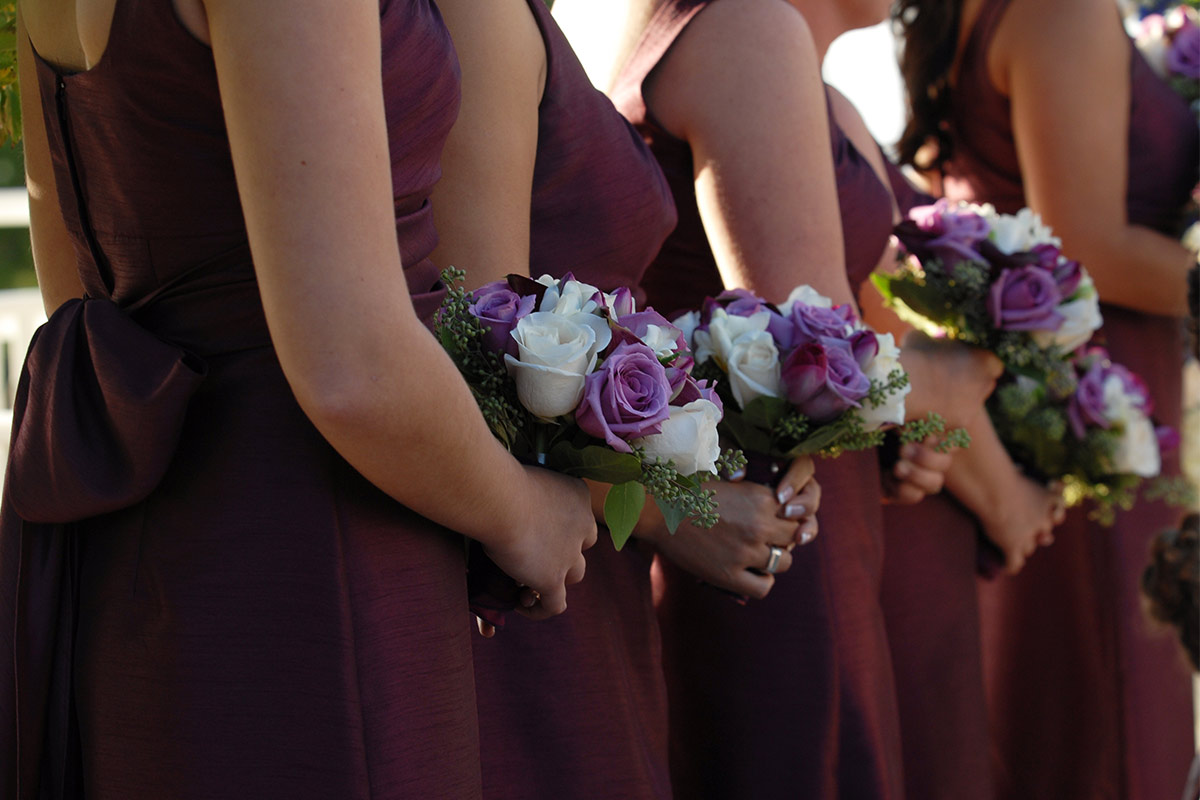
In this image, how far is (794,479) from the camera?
6.99 ft

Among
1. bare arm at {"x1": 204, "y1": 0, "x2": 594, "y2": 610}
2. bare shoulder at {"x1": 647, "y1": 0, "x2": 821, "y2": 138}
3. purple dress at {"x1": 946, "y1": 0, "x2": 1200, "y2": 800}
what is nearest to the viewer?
bare arm at {"x1": 204, "y1": 0, "x2": 594, "y2": 610}

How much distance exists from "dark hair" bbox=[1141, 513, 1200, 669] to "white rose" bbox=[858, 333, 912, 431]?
78cm

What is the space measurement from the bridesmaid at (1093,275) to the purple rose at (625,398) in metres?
2.32

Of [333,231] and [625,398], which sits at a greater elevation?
[333,231]

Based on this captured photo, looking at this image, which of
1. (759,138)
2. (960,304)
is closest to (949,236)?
(960,304)

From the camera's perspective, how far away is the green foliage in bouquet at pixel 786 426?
1969 millimetres

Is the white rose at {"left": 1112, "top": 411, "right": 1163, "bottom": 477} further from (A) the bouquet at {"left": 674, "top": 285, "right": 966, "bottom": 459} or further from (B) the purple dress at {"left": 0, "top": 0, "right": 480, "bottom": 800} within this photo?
(B) the purple dress at {"left": 0, "top": 0, "right": 480, "bottom": 800}

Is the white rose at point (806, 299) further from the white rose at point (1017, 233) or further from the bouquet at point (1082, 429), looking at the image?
the bouquet at point (1082, 429)

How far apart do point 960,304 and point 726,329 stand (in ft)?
2.74

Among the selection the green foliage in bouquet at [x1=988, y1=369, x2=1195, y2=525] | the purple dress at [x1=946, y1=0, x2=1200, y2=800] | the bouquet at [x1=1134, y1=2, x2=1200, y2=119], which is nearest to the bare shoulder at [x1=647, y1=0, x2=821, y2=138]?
the green foliage in bouquet at [x1=988, y1=369, x2=1195, y2=525]

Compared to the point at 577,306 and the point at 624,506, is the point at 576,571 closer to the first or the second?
the point at 624,506

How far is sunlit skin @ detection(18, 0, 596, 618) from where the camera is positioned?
46.9 inches

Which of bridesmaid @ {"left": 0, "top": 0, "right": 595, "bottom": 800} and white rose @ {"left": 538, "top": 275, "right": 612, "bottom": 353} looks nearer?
bridesmaid @ {"left": 0, "top": 0, "right": 595, "bottom": 800}


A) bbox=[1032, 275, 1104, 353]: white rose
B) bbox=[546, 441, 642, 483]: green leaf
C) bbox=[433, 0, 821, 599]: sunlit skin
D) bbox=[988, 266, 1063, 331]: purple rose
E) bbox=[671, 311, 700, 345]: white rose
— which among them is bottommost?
bbox=[1032, 275, 1104, 353]: white rose
